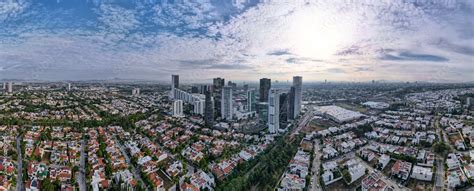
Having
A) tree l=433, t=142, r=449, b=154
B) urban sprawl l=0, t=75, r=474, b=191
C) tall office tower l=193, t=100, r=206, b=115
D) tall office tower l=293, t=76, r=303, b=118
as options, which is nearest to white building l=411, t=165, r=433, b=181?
urban sprawl l=0, t=75, r=474, b=191

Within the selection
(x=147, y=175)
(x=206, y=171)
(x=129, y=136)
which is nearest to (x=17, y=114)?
(x=129, y=136)

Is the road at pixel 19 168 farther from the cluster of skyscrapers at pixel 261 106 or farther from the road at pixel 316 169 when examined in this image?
the cluster of skyscrapers at pixel 261 106

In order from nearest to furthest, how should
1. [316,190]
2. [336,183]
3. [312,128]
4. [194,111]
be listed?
[316,190]
[336,183]
[312,128]
[194,111]

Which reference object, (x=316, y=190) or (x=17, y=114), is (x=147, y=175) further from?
(x=17, y=114)

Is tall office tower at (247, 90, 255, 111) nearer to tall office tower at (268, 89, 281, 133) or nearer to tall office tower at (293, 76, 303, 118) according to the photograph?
tall office tower at (293, 76, 303, 118)

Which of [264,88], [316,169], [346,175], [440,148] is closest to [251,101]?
[264,88]

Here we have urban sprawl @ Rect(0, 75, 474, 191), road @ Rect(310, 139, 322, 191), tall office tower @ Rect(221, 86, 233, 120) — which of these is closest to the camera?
urban sprawl @ Rect(0, 75, 474, 191)
